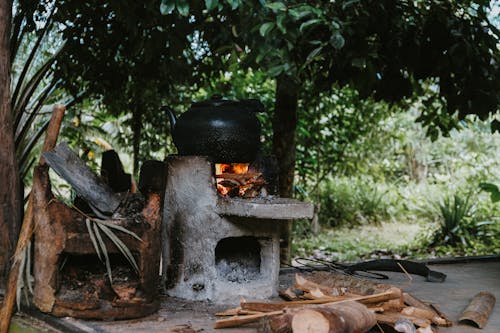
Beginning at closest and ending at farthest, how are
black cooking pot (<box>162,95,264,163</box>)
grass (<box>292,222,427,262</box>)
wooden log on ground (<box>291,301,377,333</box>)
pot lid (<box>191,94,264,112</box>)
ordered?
wooden log on ground (<box>291,301,377,333</box>) < black cooking pot (<box>162,95,264,163</box>) < pot lid (<box>191,94,264,112</box>) < grass (<box>292,222,427,262</box>)

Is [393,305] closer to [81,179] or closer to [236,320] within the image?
[236,320]

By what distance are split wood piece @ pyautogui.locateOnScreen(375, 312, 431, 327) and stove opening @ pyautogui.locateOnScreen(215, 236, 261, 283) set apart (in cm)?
100

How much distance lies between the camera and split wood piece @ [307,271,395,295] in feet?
12.9

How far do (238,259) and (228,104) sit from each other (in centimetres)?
105

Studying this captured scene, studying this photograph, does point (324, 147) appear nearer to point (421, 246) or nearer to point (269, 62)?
point (421, 246)

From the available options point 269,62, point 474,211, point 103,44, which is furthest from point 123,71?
point 474,211

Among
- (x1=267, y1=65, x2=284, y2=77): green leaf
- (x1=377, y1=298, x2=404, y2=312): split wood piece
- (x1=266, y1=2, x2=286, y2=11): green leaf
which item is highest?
(x1=266, y1=2, x2=286, y2=11): green leaf

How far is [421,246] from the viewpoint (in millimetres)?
8398

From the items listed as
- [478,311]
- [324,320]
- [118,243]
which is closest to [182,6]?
[118,243]

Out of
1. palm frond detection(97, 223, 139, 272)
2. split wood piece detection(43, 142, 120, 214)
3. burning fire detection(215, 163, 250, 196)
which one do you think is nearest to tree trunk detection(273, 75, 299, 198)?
burning fire detection(215, 163, 250, 196)

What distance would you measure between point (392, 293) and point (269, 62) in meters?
1.93

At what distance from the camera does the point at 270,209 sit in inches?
145

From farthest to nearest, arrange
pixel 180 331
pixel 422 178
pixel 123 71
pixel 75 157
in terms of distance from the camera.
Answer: pixel 422 178 < pixel 123 71 < pixel 75 157 < pixel 180 331

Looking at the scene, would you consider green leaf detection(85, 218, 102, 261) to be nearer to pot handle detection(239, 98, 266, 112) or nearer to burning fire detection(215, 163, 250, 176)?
burning fire detection(215, 163, 250, 176)
